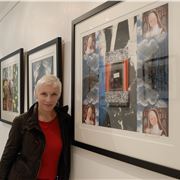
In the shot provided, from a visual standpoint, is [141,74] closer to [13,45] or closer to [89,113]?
[89,113]

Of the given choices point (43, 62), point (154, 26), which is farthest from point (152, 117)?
point (43, 62)

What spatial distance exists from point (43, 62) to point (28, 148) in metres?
0.78

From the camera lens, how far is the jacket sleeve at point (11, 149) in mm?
1722

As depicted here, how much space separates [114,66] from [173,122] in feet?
1.52

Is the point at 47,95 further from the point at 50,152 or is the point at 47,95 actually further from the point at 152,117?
the point at 152,117

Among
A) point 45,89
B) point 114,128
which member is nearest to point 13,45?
point 45,89

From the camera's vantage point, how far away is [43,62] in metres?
2.22

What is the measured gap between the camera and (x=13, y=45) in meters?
3.11

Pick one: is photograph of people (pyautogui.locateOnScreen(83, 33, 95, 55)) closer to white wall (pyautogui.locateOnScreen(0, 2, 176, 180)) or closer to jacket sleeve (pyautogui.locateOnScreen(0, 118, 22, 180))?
white wall (pyautogui.locateOnScreen(0, 2, 176, 180))

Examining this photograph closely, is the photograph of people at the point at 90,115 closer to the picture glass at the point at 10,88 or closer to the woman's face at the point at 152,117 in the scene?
the woman's face at the point at 152,117

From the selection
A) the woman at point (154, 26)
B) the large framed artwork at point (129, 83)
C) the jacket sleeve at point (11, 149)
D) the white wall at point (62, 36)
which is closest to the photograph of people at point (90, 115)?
the large framed artwork at point (129, 83)

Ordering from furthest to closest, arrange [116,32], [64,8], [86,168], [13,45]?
[13,45] → [64,8] → [86,168] → [116,32]

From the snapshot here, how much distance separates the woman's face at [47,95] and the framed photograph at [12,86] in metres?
1.06

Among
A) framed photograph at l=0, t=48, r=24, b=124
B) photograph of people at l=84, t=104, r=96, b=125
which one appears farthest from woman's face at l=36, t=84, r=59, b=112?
framed photograph at l=0, t=48, r=24, b=124
